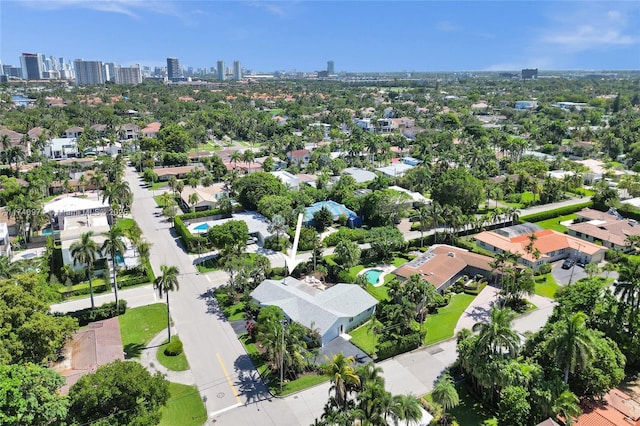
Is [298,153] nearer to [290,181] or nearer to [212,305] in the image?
[290,181]

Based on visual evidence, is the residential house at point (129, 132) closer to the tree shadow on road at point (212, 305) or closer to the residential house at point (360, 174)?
the residential house at point (360, 174)

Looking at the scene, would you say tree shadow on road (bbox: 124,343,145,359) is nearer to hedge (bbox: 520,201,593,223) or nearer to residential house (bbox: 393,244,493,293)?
residential house (bbox: 393,244,493,293)

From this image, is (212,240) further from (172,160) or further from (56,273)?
(172,160)

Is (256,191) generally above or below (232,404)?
above

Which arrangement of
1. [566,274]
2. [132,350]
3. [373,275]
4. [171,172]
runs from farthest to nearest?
[171,172] < [566,274] < [373,275] < [132,350]

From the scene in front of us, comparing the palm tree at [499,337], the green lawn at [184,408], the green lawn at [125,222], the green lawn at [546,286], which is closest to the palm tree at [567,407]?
the palm tree at [499,337]

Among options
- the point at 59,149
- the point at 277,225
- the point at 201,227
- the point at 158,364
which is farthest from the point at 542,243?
the point at 59,149

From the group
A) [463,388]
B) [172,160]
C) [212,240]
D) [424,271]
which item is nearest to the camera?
[463,388]

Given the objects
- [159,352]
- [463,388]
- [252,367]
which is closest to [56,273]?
[159,352]
